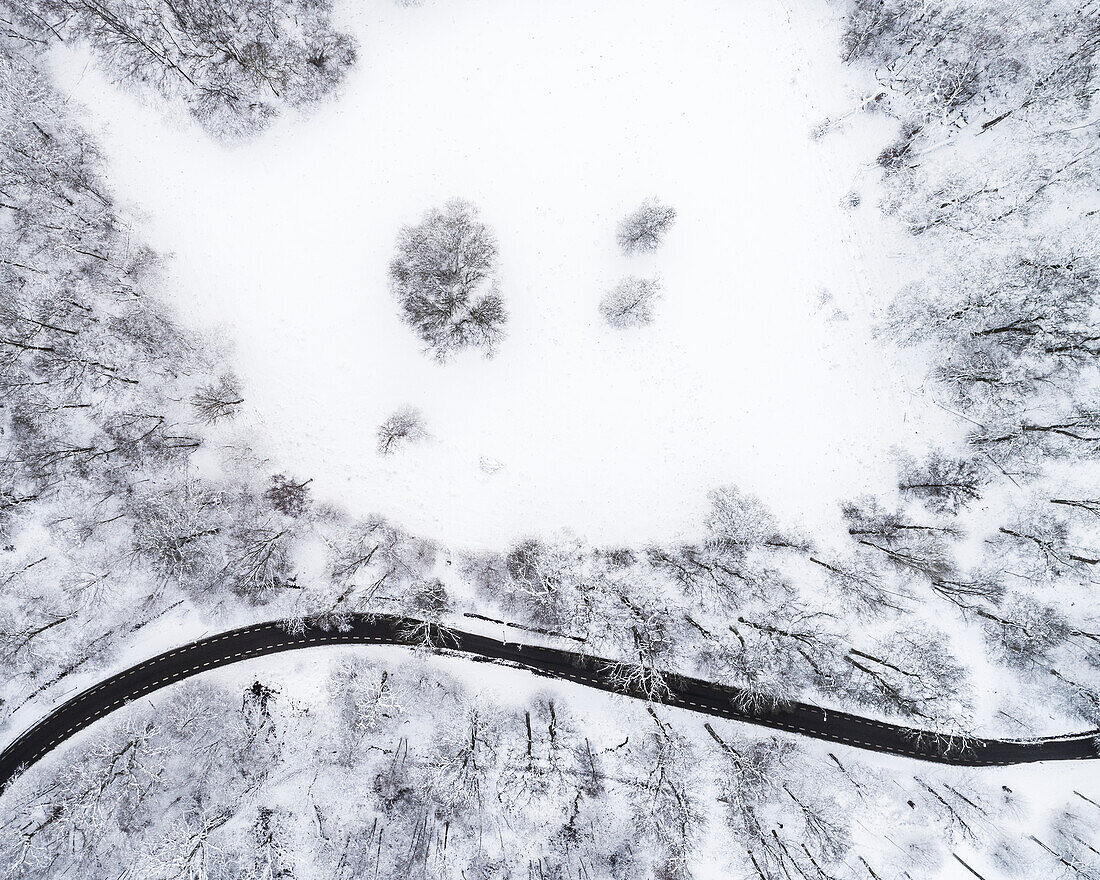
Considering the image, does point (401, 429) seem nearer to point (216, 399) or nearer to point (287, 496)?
point (287, 496)

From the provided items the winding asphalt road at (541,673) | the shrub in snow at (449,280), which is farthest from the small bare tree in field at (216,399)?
the winding asphalt road at (541,673)

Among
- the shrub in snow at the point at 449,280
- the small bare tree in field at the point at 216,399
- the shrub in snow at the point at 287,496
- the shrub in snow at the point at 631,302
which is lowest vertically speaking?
the shrub in snow at the point at 287,496

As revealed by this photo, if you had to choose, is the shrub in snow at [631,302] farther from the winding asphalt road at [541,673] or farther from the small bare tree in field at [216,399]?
the small bare tree in field at [216,399]

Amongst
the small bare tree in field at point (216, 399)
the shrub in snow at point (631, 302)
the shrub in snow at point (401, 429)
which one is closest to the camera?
the shrub in snow at point (631, 302)

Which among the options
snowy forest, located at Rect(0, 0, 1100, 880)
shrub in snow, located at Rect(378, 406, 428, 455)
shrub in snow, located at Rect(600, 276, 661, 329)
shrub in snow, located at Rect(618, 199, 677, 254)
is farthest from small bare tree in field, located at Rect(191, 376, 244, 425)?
shrub in snow, located at Rect(618, 199, 677, 254)

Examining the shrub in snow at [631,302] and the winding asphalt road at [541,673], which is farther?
the winding asphalt road at [541,673]

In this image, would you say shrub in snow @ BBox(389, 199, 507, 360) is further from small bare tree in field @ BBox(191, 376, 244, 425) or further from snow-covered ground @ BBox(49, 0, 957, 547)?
small bare tree in field @ BBox(191, 376, 244, 425)

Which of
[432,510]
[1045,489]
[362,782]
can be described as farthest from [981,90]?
[362,782]
